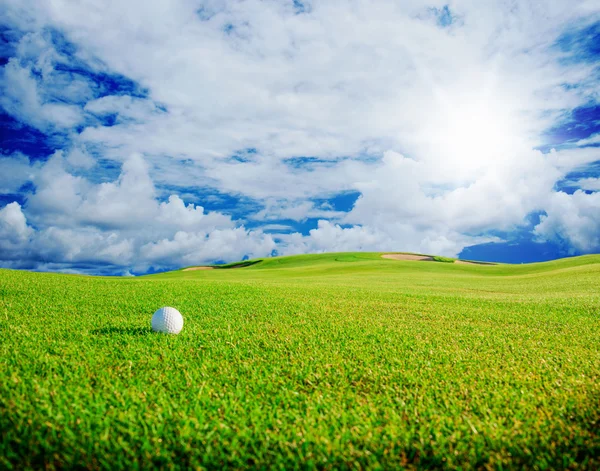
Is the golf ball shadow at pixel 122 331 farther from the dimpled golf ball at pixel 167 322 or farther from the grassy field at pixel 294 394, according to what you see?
the dimpled golf ball at pixel 167 322

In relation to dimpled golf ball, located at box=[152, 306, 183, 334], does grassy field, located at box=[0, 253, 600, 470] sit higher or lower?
lower

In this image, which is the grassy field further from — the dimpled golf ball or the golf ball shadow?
the dimpled golf ball

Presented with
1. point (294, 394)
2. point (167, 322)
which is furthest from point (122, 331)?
point (294, 394)

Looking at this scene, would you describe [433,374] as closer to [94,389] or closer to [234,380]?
[234,380]

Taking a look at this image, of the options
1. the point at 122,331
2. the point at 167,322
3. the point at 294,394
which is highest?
the point at 167,322

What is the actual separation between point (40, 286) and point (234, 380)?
449 inches

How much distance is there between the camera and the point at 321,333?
23.4 feet

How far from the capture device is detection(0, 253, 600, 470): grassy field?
312cm

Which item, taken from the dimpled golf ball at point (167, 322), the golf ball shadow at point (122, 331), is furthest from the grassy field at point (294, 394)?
the dimpled golf ball at point (167, 322)

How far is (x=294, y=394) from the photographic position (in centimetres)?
417

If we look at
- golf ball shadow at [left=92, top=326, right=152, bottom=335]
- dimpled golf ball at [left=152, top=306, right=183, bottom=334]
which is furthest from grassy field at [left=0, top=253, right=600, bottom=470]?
dimpled golf ball at [left=152, top=306, right=183, bottom=334]

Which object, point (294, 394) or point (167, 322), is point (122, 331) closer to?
point (167, 322)

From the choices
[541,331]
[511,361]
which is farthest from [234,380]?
[541,331]

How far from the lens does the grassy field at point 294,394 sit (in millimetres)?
3115
